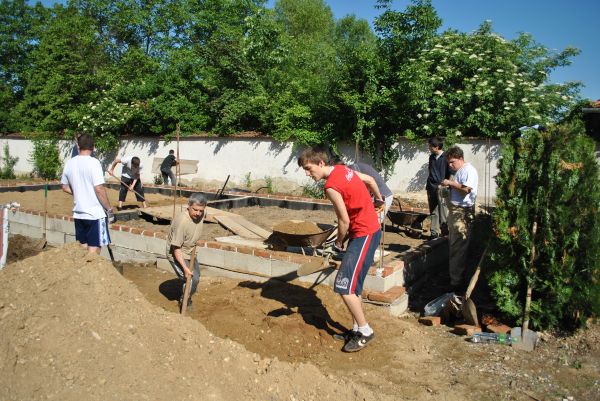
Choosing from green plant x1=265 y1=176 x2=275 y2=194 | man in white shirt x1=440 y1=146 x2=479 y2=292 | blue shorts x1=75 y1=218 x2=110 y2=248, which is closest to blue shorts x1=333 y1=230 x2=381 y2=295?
man in white shirt x1=440 y1=146 x2=479 y2=292

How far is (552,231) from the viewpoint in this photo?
4609mm

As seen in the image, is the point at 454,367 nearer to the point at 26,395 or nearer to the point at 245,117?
the point at 26,395

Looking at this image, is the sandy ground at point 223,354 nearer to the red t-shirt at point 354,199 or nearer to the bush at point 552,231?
the bush at point 552,231

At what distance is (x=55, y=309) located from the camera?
3.50 metres

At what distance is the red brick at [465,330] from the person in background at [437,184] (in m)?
2.76

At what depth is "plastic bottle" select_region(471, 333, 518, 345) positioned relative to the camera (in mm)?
4551

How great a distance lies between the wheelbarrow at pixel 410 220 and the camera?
25.8ft

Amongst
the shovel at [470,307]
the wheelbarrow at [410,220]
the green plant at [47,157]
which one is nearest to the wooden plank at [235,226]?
the wheelbarrow at [410,220]

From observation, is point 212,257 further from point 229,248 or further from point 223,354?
point 223,354

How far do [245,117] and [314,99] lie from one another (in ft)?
11.0

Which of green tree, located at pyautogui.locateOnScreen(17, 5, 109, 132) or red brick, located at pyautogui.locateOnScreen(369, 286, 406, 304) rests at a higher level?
green tree, located at pyautogui.locateOnScreen(17, 5, 109, 132)

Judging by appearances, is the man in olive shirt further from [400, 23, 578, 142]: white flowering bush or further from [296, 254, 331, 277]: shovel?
[400, 23, 578, 142]: white flowering bush

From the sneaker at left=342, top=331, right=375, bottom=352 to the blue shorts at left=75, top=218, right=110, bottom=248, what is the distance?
312 cm

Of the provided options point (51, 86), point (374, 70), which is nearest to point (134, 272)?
point (374, 70)
